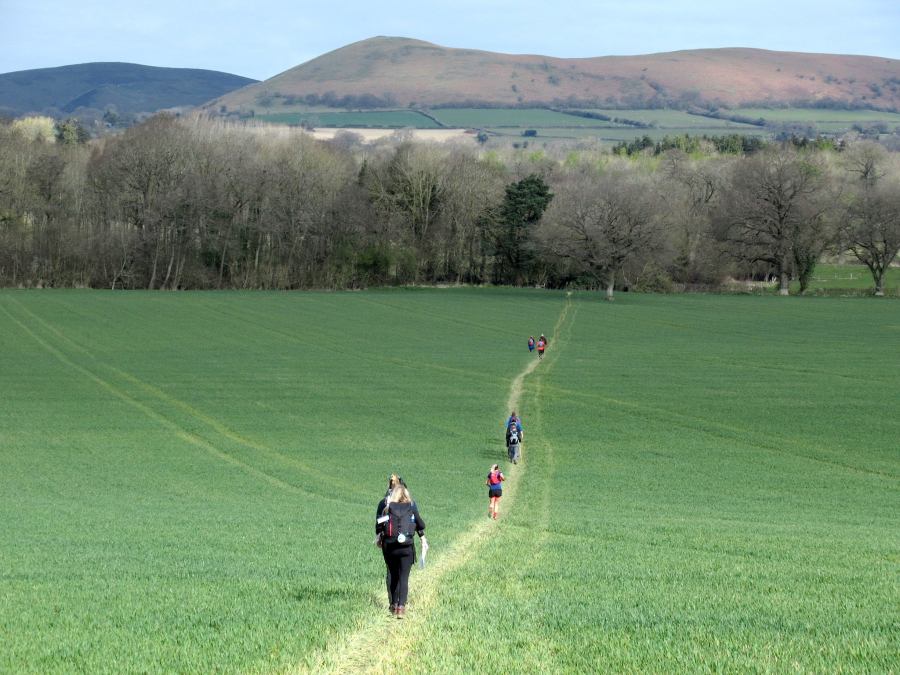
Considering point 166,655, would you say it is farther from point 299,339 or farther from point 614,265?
point 614,265

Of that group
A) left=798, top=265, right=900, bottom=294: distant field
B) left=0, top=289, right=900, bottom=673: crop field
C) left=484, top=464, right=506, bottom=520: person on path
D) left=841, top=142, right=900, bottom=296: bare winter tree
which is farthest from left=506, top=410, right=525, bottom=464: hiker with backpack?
left=798, top=265, right=900, bottom=294: distant field

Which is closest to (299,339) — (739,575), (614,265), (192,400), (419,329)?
(419,329)

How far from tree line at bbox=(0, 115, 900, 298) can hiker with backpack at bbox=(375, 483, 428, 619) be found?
286 feet

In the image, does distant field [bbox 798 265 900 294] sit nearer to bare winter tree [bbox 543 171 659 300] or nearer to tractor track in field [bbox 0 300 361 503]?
bare winter tree [bbox 543 171 659 300]

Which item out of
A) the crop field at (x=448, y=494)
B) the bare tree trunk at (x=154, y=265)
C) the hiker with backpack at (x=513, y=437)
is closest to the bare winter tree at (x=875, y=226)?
the crop field at (x=448, y=494)

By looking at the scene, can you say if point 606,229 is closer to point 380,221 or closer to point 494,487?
point 380,221

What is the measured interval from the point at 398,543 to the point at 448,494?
1543cm

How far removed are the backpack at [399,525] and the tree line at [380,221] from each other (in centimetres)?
8711

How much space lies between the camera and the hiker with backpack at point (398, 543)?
515 inches

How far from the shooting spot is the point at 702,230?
121125mm

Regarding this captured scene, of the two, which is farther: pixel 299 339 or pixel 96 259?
pixel 96 259

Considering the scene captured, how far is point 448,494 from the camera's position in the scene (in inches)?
1123

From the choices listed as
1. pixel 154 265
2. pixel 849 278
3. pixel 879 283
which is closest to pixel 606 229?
pixel 879 283

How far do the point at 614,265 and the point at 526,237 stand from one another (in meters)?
18.0
